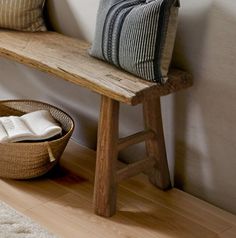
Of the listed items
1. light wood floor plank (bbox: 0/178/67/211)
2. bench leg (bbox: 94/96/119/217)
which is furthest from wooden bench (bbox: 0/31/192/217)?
light wood floor plank (bbox: 0/178/67/211)

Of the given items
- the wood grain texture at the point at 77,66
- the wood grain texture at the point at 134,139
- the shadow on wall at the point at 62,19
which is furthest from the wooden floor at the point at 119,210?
the shadow on wall at the point at 62,19

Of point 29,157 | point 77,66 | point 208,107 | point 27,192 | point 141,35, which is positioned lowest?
point 27,192

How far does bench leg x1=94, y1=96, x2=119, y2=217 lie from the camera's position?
78.1 inches

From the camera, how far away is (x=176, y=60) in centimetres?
214

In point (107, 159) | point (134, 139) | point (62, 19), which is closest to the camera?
point (107, 159)

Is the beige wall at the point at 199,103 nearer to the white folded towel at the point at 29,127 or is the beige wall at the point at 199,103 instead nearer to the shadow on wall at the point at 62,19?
the shadow on wall at the point at 62,19

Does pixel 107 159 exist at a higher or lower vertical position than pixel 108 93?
lower

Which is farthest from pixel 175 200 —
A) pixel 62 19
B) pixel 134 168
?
pixel 62 19

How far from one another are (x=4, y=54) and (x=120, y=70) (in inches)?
20.2

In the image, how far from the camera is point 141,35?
192 centimetres

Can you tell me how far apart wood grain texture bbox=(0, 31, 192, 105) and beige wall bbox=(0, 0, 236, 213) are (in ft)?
0.26

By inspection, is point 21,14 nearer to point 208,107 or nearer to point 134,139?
point 134,139

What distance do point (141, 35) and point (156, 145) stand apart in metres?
0.47

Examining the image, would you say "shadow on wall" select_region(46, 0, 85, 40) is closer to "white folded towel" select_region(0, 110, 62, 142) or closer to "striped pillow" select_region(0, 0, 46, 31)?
"striped pillow" select_region(0, 0, 46, 31)
